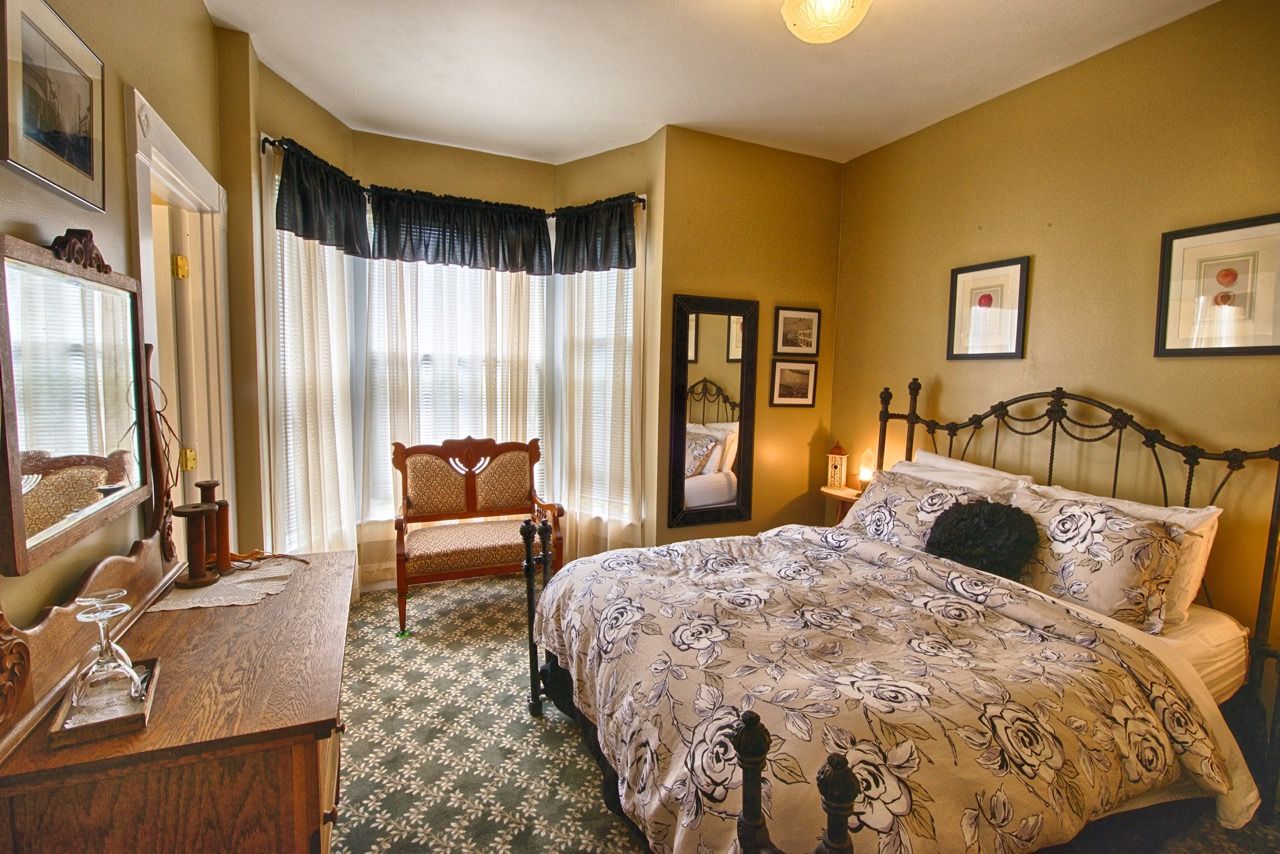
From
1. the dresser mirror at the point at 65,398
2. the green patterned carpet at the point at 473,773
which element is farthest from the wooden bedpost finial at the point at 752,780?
the dresser mirror at the point at 65,398

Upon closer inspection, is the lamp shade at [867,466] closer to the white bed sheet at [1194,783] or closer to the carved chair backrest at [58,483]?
the white bed sheet at [1194,783]

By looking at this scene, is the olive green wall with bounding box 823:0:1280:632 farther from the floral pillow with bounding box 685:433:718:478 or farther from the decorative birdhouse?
the floral pillow with bounding box 685:433:718:478

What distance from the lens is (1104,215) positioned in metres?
2.45

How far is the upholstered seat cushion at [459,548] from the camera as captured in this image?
311 centimetres

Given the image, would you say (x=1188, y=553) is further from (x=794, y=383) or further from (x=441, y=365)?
(x=441, y=365)

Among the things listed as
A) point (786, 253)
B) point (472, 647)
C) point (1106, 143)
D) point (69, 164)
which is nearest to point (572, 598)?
point (472, 647)

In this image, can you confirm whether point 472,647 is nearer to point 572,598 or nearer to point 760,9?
point 572,598

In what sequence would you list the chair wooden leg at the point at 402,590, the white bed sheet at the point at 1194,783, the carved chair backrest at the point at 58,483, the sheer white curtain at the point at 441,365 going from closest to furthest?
1. the carved chair backrest at the point at 58,483
2. the white bed sheet at the point at 1194,783
3. the chair wooden leg at the point at 402,590
4. the sheer white curtain at the point at 441,365

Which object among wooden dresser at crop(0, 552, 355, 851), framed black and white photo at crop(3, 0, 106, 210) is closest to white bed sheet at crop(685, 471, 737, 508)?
wooden dresser at crop(0, 552, 355, 851)

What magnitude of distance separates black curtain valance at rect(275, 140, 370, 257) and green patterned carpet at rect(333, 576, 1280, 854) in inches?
85.0

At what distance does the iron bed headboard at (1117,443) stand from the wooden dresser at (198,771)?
277cm

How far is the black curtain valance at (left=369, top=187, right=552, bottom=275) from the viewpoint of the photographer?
3.39 m

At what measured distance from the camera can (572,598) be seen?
2.09 m

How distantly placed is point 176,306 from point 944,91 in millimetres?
3580
